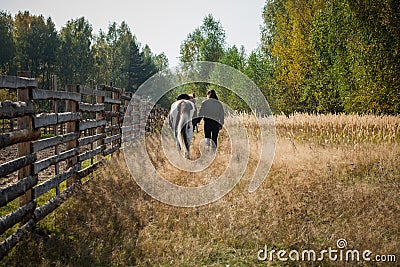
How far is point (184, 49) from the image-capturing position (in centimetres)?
4612

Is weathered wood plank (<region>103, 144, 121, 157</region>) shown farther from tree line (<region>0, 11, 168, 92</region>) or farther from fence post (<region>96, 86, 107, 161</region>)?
tree line (<region>0, 11, 168, 92</region>)

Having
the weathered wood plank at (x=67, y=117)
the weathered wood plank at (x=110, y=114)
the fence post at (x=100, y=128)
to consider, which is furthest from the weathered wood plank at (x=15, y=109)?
the weathered wood plank at (x=110, y=114)

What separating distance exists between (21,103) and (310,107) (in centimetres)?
2314

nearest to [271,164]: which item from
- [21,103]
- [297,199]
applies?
[297,199]

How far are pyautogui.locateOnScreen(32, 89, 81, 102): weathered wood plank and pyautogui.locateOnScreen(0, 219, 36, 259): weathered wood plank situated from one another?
1.50 m

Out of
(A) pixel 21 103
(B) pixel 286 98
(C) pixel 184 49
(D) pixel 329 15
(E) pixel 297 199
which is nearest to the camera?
(A) pixel 21 103

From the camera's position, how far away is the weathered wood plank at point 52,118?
185 inches

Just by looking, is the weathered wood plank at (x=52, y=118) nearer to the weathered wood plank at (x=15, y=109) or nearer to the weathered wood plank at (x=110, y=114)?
the weathered wood plank at (x=15, y=109)

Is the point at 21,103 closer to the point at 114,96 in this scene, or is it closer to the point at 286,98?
the point at 114,96

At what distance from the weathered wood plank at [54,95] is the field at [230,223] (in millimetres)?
1516

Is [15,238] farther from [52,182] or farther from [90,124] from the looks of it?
[90,124]

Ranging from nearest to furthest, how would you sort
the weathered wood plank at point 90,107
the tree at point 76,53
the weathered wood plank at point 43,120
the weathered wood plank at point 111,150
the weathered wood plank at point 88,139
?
the weathered wood plank at point 43,120 < the weathered wood plank at point 90,107 < the weathered wood plank at point 88,139 < the weathered wood plank at point 111,150 < the tree at point 76,53

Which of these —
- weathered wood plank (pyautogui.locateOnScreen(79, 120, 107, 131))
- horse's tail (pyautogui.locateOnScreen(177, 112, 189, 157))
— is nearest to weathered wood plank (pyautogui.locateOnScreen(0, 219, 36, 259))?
weathered wood plank (pyautogui.locateOnScreen(79, 120, 107, 131))

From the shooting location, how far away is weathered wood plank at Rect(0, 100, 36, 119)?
151 inches
